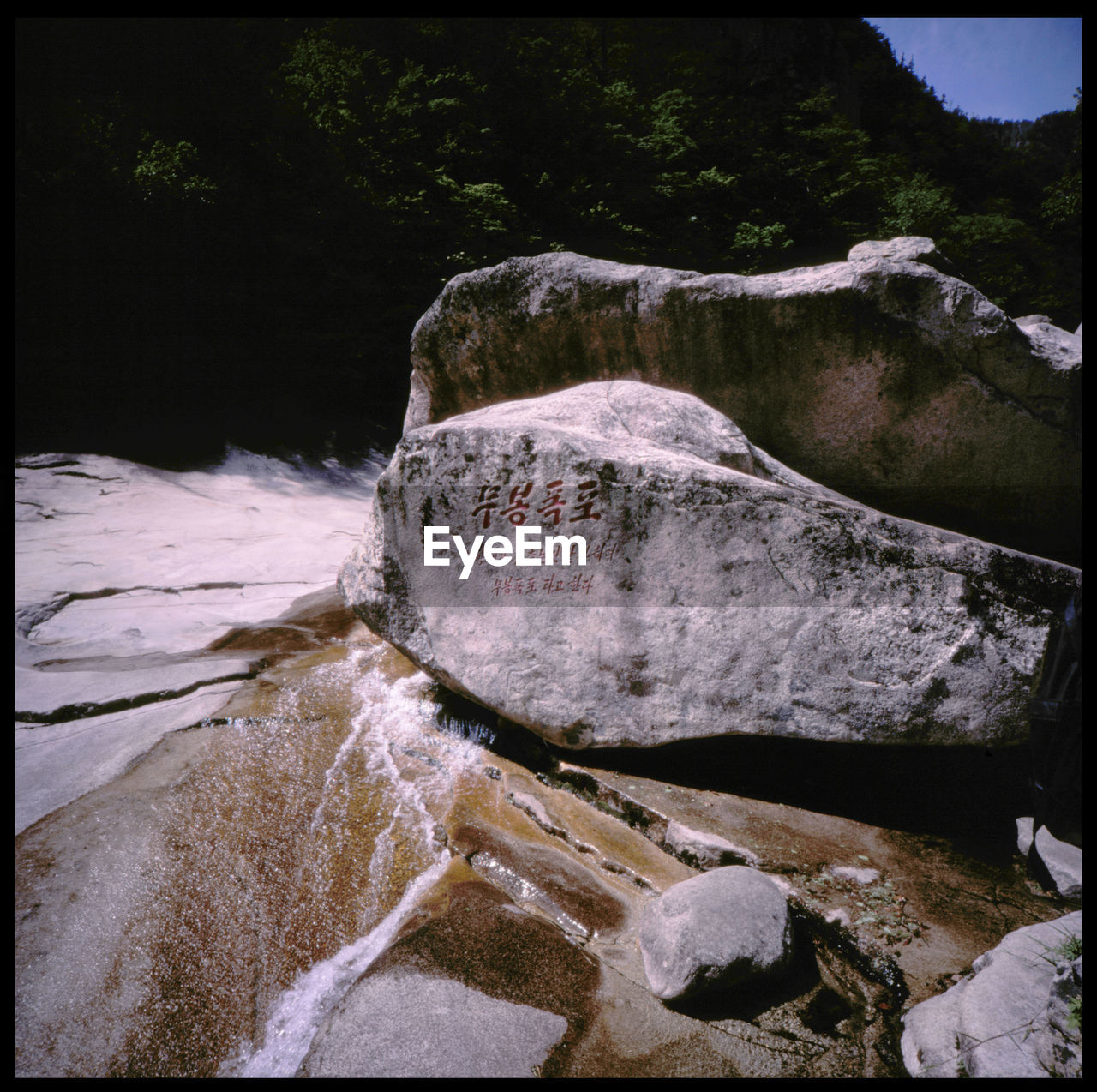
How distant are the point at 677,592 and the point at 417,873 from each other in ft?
5.61

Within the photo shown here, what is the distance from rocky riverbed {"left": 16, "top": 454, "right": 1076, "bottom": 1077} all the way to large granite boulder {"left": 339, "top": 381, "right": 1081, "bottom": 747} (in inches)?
18.3

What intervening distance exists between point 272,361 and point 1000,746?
12.5 metres

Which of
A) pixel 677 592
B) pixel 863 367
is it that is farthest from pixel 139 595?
Result: pixel 863 367

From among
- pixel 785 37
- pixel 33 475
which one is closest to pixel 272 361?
pixel 33 475

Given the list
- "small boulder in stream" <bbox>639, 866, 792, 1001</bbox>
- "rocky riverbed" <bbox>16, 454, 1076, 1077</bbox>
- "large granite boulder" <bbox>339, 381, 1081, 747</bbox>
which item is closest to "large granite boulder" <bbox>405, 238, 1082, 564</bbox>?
"large granite boulder" <bbox>339, 381, 1081, 747</bbox>

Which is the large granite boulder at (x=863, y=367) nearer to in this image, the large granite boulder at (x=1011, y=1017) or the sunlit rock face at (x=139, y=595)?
the large granite boulder at (x=1011, y=1017)

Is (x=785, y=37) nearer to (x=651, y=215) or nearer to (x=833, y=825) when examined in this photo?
(x=651, y=215)

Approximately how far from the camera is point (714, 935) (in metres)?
2.04

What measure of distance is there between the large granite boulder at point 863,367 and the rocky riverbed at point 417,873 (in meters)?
1.86

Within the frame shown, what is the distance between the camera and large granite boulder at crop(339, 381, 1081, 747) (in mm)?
2648

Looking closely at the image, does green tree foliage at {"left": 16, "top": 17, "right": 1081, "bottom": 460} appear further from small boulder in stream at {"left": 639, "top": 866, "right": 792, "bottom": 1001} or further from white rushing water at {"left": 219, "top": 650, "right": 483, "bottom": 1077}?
small boulder in stream at {"left": 639, "top": 866, "right": 792, "bottom": 1001}

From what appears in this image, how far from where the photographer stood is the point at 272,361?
11719mm
